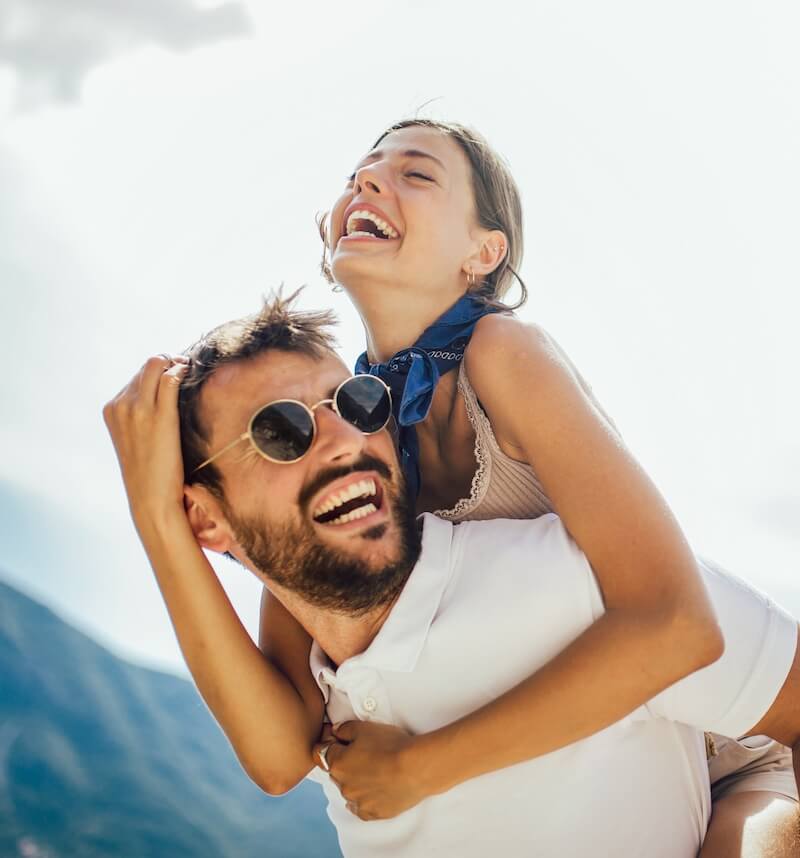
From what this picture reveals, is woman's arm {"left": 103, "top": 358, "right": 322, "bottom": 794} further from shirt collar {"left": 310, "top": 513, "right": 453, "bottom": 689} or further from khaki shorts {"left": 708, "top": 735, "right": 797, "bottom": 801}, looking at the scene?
khaki shorts {"left": 708, "top": 735, "right": 797, "bottom": 801}

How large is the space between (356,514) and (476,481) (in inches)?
18.6

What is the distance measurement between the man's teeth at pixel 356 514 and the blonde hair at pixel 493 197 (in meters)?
1.13

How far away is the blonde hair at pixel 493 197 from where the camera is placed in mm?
2945

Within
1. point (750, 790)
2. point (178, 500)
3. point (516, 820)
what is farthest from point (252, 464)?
point (750, 790)

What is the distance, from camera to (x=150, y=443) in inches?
86.5

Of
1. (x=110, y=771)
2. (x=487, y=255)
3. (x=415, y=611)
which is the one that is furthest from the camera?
(x=110, y=771)

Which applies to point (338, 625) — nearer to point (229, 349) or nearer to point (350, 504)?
point (350, 504)

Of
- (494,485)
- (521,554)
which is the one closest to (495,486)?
(494,485)

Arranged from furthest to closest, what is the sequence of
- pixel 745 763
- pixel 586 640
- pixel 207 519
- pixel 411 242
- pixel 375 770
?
pixel 411 242
pixel 745 763
pixel 207 519
pixel 375 770
pixel 586 640

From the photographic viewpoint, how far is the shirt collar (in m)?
1.93

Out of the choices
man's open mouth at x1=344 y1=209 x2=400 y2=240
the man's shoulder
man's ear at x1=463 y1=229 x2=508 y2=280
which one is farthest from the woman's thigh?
man's open mouth at x1=344 y1=209 x2=400 y2=240

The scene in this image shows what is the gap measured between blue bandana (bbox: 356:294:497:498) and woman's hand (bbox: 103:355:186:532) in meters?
0.72

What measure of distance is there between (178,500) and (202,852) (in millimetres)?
6321

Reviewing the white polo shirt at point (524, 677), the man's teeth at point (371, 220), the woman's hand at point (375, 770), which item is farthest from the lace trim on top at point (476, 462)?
the woman's hand at point (375, 770)
